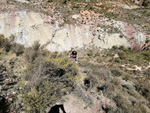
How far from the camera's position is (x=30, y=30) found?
53.3 ft

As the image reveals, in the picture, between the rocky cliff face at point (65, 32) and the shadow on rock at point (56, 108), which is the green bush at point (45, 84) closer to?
the shadow on rock at point (56, 108)

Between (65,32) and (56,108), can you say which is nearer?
(56,108)

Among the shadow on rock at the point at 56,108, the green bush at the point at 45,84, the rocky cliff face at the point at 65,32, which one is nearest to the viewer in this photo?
the green bush at the point at 45,84

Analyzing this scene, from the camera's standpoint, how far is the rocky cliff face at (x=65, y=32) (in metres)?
15.5

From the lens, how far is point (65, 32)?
18922mm

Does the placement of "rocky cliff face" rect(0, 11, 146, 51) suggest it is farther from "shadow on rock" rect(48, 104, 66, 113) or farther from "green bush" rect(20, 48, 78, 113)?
"shadow on rock" rect(48, 104, 66, 113)

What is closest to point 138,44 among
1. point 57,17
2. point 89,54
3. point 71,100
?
point 89,54

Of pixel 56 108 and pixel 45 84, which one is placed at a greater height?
pixel 45 84

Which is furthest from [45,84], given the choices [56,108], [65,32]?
[65,32]

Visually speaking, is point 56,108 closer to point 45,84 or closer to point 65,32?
point 45,84

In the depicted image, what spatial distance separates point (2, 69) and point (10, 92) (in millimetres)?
2135

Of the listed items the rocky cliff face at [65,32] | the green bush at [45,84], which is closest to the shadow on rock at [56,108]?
the green bush at [45,84]

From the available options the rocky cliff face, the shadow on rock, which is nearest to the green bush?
the shadow on rock

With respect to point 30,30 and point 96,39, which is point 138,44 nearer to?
point 96,39
